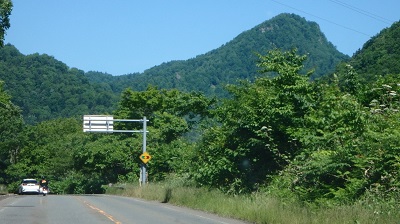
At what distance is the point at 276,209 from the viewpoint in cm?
2066

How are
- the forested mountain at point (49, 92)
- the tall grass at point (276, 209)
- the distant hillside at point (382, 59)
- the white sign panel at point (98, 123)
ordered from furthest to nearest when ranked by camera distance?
the forested mountain at point (49, 92)
the white sign panel at point (98, 123)
the distant hillside at point (382, 59)
the tall grass at point (276, 209)

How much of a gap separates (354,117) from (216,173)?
11.2 m

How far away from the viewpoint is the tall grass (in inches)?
639

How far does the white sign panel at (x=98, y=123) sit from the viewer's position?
165 feet

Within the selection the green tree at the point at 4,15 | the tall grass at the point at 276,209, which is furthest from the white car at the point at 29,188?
the green tree at the point at 4,15

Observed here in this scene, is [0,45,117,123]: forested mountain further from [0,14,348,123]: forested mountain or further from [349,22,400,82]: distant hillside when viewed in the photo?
[349,22,400,82]: distant hillside

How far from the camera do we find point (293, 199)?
22859 millimetres

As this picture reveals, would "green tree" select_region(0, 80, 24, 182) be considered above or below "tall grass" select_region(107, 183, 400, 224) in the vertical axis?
above

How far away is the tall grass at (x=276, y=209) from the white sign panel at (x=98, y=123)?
622 inches

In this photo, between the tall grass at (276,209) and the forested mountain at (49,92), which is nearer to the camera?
the tall grass at (276,209)

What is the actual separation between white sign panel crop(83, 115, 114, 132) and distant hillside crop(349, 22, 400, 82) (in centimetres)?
2059

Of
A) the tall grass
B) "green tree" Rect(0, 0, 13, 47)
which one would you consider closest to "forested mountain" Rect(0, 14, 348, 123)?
the tall grass

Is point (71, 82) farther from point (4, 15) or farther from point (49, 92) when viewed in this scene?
point (4, 15)

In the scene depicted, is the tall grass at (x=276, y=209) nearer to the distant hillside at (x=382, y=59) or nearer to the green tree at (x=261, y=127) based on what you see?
the green tree at (x=261, y=127)
